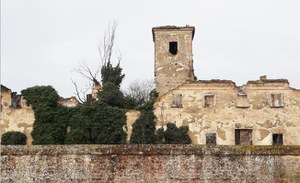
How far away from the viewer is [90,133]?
35656 mm

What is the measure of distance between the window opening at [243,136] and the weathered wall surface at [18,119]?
1463 centimetres

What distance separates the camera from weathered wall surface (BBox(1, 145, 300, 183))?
38.9 feet

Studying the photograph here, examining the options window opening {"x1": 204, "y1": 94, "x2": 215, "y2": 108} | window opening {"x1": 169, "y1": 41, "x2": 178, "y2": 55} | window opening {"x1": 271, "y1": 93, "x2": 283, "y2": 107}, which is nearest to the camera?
window opening {"x1": 271, "y1": 93, "x2": 283, "y2": 107}

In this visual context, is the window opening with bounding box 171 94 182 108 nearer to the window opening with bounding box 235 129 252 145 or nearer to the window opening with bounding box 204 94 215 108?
the window opening with bounding box 204 94 215 108

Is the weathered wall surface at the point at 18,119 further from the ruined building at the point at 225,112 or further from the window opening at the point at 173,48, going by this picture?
the window opening at the point at 173,48

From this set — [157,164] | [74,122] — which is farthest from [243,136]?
[157,164]

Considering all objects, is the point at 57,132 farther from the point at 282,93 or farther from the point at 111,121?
the point at 282,93

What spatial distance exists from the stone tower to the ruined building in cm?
355

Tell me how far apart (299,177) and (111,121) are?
81.4 ft

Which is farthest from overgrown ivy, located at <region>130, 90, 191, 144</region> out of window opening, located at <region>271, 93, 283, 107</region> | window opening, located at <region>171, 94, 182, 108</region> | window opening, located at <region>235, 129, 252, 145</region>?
window opening, located at <region>271, 93, 283, 107</region>

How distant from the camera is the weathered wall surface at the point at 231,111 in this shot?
117 ft

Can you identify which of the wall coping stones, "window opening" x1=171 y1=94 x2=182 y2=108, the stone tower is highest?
the stone tower

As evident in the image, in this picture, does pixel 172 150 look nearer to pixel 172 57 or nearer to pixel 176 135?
pixel 176 135

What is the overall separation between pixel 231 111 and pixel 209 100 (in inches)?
68.9
